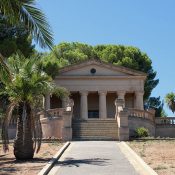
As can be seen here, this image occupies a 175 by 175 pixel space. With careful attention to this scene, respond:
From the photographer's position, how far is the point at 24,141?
1602cm

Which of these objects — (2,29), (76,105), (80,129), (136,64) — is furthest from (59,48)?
(80,129)

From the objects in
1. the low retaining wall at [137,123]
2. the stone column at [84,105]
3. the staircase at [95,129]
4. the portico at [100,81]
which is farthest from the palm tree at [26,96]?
the portico at [100,81]

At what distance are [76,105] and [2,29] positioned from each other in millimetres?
13618

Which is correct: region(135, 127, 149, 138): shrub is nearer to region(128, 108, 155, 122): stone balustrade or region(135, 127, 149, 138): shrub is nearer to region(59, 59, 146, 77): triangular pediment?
region(128, 108, 155, 122): stone balustrade

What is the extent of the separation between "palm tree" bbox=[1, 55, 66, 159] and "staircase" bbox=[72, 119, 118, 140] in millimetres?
12234

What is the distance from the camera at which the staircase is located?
94.5 ft

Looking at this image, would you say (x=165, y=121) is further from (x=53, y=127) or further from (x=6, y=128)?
(x=6, y=128)

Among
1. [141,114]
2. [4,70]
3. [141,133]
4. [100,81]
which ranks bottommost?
[141,133]

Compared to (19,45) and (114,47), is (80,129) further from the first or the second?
(114,47)

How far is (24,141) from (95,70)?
29021 mm

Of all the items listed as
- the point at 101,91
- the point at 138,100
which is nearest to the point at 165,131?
the point at 138,100

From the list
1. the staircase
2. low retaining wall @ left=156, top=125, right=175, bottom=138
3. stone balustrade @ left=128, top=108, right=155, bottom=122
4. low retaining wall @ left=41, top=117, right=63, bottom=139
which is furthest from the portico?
low retaining wall @ left=41, top=117, right=63, bottom=139

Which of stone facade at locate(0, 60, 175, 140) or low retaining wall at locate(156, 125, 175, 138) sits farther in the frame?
stone facade at locate(0, 60, 175, 140)

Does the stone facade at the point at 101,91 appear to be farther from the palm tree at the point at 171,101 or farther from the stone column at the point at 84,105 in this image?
the palm tree at the point at 171,101
